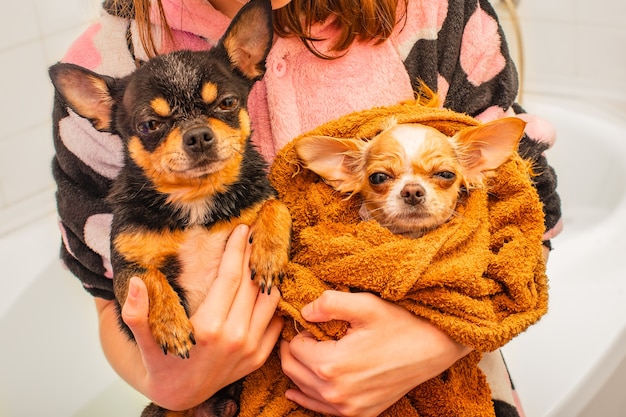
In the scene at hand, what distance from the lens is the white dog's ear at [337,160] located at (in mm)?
1257

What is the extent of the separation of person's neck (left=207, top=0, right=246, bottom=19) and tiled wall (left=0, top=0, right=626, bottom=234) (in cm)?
85

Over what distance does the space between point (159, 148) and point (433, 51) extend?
612mm

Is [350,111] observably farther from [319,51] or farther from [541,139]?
[541,139]

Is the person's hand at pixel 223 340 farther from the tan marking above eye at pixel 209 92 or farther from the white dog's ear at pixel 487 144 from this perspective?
the white dog's ear at pixel 487 144

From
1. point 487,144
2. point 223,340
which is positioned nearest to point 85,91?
point 223,340

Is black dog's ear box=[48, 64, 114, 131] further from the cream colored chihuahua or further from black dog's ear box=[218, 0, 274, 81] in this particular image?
the cream colored chihuahua

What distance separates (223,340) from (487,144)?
0.58 metres

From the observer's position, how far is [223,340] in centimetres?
119

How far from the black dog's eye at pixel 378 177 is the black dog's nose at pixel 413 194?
0.06 m
